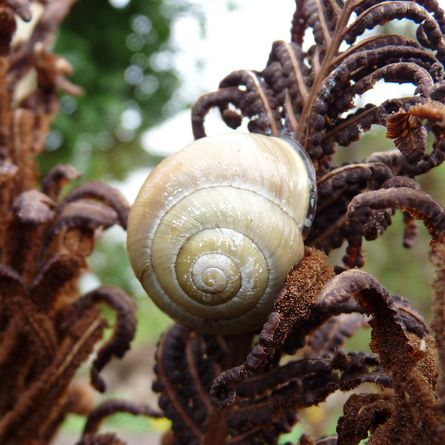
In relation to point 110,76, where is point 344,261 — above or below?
below

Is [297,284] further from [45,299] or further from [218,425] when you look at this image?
[45,299]

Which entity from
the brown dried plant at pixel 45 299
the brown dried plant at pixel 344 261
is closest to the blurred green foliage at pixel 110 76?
the brown dried plant at pixel 45 299

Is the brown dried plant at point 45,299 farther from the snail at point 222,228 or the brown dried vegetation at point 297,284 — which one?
the snail at point 222,228

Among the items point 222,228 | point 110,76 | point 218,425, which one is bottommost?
point 218,425

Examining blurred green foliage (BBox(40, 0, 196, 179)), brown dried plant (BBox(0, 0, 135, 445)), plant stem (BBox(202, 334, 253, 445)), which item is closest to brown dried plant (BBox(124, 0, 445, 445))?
plant stem (BBox(202, 334, 253, 445))

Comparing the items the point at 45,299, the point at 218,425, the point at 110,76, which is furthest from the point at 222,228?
the point at 110,76

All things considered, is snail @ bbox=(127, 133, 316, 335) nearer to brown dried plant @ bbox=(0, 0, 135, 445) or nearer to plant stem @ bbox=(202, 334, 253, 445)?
plant stem @ bbox=(202, 334, 253, 445)

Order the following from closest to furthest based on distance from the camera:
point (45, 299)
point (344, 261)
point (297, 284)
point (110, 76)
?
1. point (297, 284)
2. point (344, 261)
3. point (45, 299)
4. point (110, 76)
